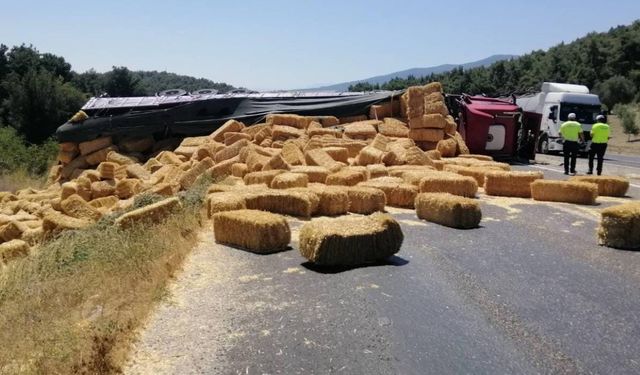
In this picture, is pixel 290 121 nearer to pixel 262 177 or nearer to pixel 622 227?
pixel 262 177

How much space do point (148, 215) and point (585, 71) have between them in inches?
2669

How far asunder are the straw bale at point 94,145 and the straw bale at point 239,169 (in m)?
6.95

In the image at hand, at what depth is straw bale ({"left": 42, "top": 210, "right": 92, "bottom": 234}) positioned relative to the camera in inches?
459

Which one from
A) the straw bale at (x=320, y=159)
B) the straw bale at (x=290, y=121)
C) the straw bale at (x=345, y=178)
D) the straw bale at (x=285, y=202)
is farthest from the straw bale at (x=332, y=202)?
the straw bale at (x=290, y=121)

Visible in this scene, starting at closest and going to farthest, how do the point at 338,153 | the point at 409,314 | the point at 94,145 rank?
1. the point at 409,314
2. the point at 338,153
3. the point at 94,145

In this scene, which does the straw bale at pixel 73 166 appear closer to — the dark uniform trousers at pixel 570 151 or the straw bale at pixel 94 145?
the straw bale at pixel 94 145

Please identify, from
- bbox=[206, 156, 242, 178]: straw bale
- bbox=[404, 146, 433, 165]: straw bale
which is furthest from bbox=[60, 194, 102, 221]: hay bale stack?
bbox=[404, 146, 433, 165]: straw bale

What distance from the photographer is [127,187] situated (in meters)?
14.7

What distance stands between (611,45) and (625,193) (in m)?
68.4

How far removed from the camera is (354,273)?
6098 millimetres

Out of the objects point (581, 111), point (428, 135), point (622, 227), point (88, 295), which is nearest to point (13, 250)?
point (88, 295)

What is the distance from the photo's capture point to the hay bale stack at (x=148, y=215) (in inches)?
335

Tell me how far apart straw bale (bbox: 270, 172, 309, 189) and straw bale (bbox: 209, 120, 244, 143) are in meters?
6.34

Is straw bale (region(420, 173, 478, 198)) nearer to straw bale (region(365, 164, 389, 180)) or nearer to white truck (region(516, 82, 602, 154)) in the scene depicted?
straw bale (region(365, 164, 389, 180))
